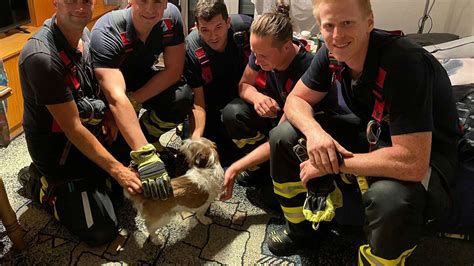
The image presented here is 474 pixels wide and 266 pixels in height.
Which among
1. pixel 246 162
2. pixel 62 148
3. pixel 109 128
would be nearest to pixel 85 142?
pixel 62 148

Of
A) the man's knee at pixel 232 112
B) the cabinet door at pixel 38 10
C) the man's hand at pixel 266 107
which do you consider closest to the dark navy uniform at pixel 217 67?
the man's knee at pixel 232 112

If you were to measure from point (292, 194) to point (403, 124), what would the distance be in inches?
23.3

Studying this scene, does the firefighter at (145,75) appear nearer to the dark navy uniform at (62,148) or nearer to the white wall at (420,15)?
the dark navy uniform at (62,148)

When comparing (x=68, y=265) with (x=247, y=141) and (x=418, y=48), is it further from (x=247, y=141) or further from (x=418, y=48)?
(x=418, y=48)

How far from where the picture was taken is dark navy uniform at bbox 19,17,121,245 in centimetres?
165

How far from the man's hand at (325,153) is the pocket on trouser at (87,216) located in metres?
1.02

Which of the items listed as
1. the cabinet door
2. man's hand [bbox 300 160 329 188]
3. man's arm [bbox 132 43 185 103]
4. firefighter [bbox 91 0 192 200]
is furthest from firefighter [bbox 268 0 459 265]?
the cabinet door

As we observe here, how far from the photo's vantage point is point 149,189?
5.69 feet

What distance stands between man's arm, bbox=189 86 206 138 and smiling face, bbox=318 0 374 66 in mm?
940

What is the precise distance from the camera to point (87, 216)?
6.22ft

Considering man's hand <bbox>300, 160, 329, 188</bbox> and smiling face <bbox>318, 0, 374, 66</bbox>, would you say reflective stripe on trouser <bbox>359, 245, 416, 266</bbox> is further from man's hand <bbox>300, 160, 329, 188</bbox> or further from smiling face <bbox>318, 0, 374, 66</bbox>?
smiling face <bbox>318, 0, 374, 66</bbox>

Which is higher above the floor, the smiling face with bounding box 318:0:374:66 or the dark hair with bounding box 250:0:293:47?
the smiling face with bounding box 318:0:374:66

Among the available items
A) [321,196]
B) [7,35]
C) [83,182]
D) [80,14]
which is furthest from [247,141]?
[7,35]

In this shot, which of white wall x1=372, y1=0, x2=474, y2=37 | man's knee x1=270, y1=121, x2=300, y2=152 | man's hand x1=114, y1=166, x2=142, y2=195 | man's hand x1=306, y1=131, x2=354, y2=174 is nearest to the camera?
man's hand x1=306, y1=131, x2=354, y2=174
